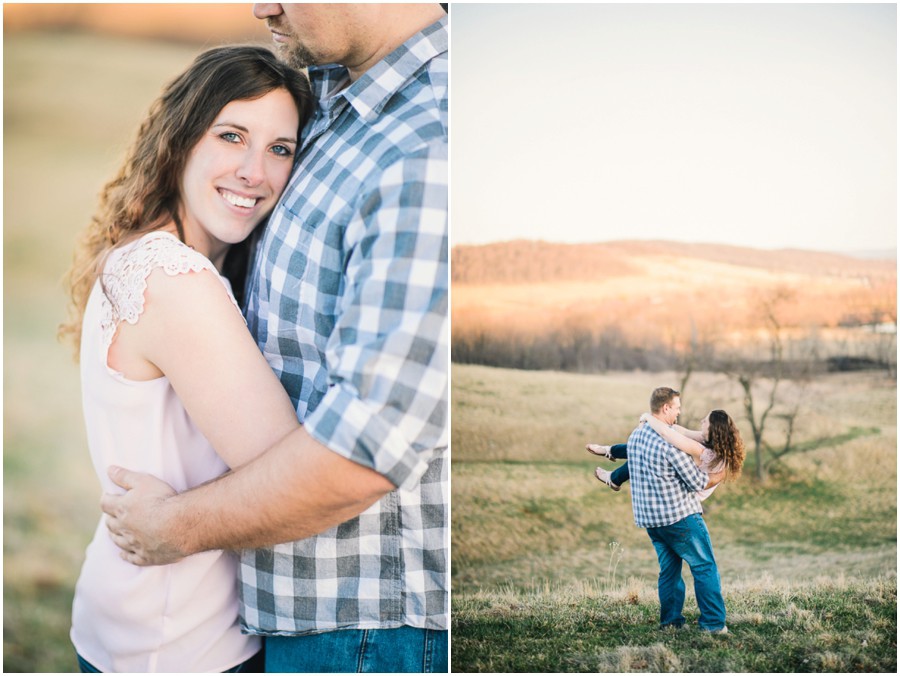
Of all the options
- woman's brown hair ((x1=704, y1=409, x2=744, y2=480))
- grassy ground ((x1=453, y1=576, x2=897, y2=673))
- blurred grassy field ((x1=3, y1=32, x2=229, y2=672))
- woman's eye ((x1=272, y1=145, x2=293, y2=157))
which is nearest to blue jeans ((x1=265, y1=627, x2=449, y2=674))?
grassy ground ((x1=453, y1=576, x2=897, y2=673))

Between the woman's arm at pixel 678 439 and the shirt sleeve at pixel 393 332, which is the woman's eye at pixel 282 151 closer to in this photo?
the shirt sleeve at pixel 393 332

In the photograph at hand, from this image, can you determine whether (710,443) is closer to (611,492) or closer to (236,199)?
(611,492)

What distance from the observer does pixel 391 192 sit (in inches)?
60.1

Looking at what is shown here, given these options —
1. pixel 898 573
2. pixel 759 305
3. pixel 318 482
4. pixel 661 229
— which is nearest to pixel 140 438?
pixel 318 482

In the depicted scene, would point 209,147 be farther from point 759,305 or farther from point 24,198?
point 759,305

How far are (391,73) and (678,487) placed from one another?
1366 mm

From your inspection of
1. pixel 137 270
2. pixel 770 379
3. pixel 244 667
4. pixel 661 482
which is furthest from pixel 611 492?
pixel 137 270

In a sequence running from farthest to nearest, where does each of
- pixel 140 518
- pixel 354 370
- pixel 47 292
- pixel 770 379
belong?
pixel 47 292, pixel 770 379, pixel 140 518, pixel 354 370

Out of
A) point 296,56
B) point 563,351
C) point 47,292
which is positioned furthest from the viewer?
point 47,292

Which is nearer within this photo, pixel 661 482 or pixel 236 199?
pixel 236 199

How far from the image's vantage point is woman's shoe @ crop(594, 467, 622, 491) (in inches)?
96.6

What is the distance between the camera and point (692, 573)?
2.40 metres

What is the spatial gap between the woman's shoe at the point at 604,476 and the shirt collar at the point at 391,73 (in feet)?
4.14

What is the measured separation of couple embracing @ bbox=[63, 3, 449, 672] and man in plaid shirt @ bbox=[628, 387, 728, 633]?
72 centimetres
